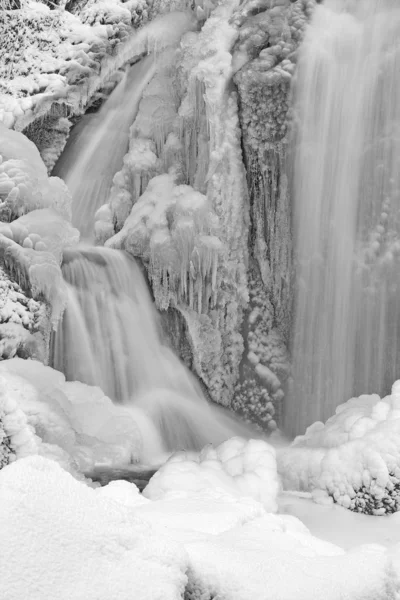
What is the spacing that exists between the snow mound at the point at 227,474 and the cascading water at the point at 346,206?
2431mm

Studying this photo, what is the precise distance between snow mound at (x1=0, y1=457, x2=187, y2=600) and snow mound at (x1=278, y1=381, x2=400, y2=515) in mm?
3363

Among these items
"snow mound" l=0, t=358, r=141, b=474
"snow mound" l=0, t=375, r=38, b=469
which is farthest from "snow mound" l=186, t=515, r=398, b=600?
"snow mound" l=0, t=358, r=141, b=474

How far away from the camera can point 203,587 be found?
1851 millimetres

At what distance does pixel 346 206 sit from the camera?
807cm

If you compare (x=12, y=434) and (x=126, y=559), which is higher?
(x=126, y=559)

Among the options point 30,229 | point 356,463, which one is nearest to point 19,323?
point 30,229

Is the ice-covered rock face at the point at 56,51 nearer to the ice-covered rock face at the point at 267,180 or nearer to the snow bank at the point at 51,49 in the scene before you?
the snow bank at the point at 51,49

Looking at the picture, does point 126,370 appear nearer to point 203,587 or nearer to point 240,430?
point 240,430

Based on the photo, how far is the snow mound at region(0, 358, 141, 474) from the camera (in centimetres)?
450

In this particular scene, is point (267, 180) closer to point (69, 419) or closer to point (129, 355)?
point (129, 355)

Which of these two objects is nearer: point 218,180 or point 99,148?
point 218,180

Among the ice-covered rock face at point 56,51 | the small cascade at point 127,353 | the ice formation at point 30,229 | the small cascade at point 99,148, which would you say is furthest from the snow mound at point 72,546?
the small cascade at point 99,148

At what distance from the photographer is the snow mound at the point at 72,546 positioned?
1.56 meters

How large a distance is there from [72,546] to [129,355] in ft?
21.6
